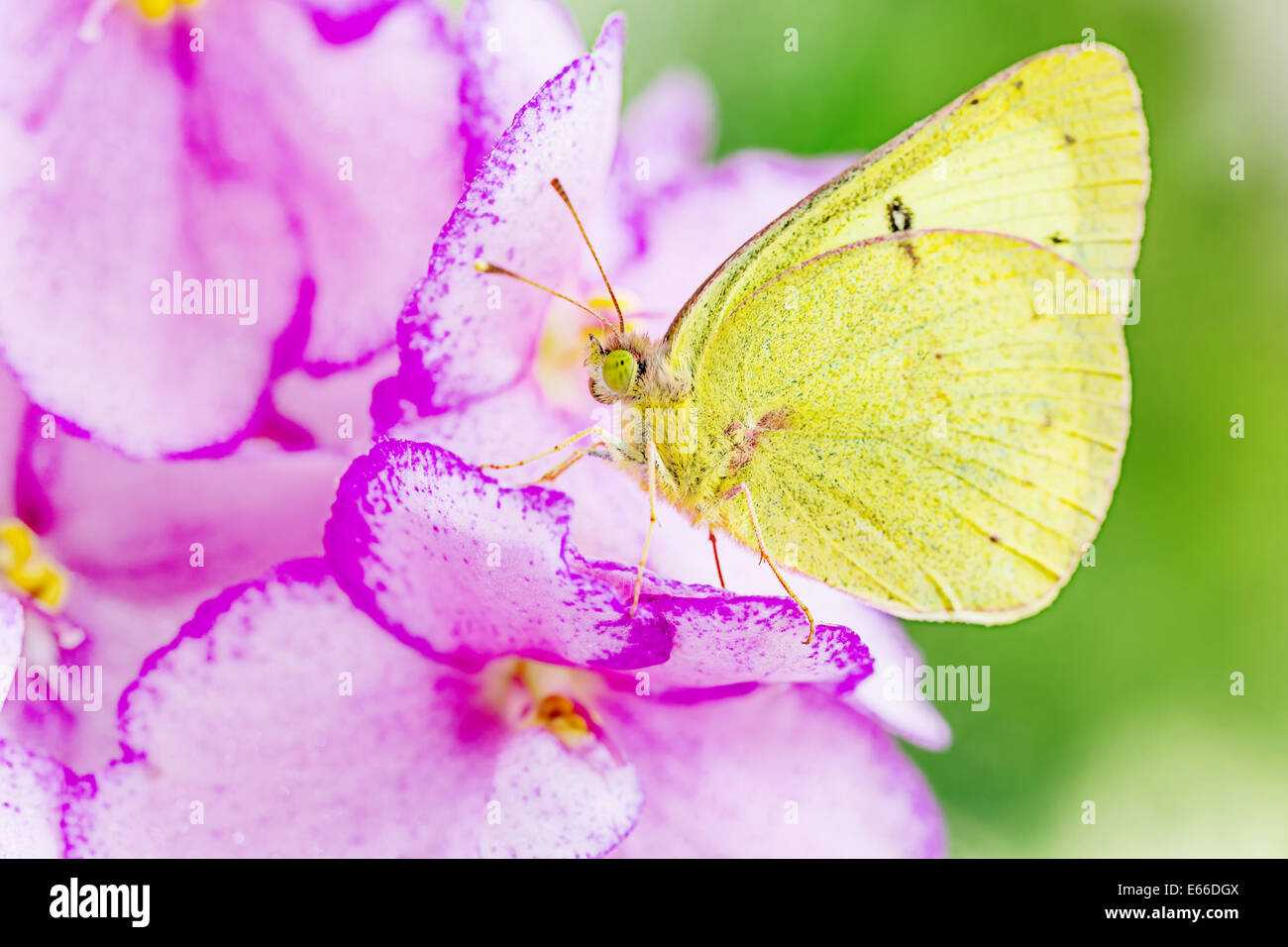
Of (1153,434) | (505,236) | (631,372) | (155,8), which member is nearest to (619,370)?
(631,372)

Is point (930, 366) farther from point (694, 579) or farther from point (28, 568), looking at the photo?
point (28, 568)

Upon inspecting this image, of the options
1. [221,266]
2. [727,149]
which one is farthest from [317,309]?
[727,149]

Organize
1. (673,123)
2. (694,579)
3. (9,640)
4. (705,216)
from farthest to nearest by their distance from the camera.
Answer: (673,123) < (705,216) < (694,579) < (9,640)

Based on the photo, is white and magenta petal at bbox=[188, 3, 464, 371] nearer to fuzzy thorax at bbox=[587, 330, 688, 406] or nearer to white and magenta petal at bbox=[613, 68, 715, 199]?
fuzzy thorax at bbox=[587, 330, 688, 406]

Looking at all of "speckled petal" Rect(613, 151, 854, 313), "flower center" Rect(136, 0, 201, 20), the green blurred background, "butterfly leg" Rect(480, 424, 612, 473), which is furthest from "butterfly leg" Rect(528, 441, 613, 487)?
the green blurred background
